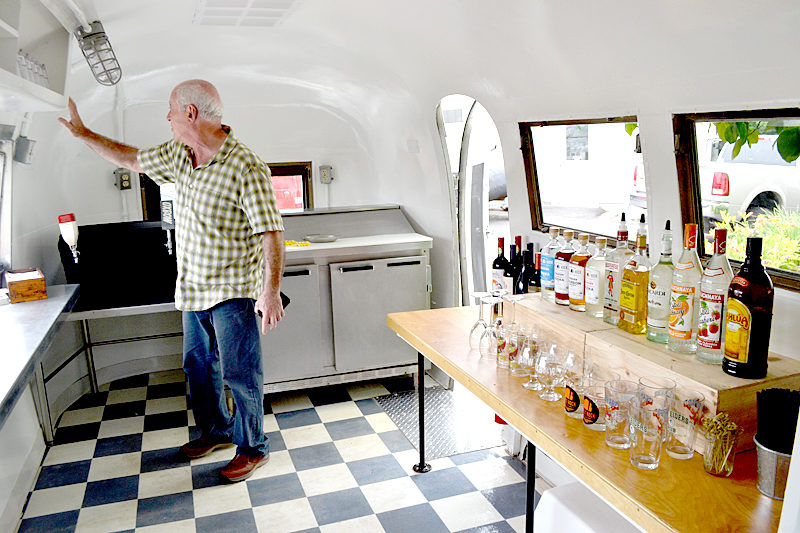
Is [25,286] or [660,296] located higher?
[660,296]

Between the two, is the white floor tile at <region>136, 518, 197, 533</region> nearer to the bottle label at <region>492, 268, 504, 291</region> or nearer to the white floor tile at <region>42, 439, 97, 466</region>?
the white floor tile at <region>42, 439, 97, 466</region>

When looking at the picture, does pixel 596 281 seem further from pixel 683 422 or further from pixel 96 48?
pixel 96 48

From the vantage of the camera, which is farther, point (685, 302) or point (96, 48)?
point (96, 48)

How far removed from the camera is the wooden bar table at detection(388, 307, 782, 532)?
61.6 inches

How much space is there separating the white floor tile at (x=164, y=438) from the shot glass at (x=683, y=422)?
303 centimetres

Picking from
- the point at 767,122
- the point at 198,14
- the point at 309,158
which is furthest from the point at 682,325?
the point at 309,158

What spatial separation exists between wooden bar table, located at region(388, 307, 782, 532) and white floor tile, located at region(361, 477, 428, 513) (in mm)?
1049

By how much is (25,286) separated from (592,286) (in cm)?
302

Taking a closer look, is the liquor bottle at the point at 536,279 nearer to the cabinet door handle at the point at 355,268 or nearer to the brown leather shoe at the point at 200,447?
the cabinet door handle at the point at 355,268

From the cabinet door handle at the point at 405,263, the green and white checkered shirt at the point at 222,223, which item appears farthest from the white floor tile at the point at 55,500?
the cabinet door handle at the point at 405,263

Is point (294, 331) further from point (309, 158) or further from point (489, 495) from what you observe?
point (309, 158)

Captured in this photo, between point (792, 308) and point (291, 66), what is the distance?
413 cm

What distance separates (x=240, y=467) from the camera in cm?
355

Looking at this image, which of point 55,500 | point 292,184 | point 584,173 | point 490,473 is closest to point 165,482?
point 55,500
